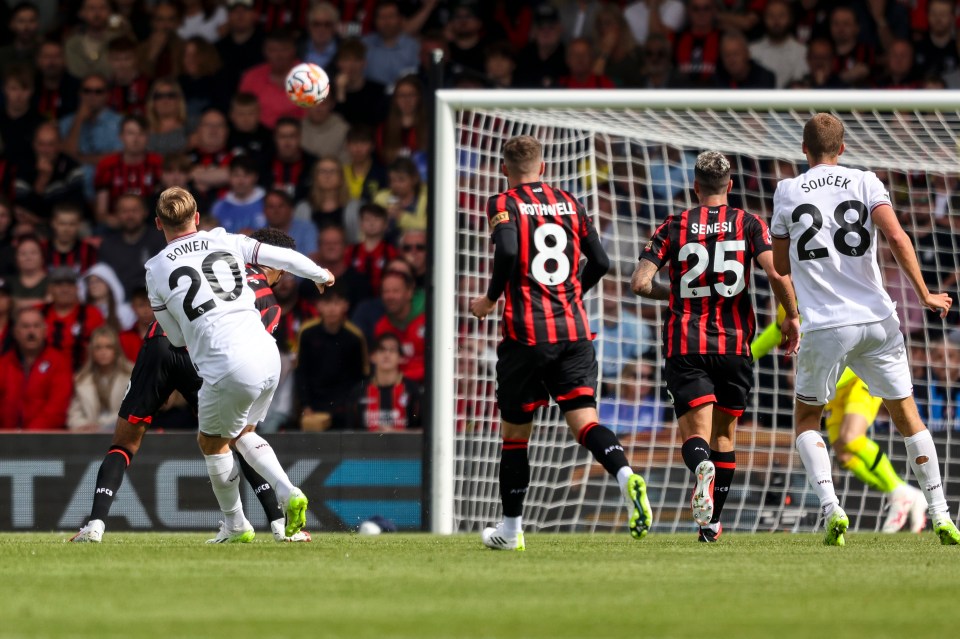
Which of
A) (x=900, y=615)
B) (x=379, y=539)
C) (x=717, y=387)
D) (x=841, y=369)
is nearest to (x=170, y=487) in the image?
(x=379, y=539)

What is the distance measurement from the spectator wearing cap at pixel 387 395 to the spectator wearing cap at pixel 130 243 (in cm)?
286

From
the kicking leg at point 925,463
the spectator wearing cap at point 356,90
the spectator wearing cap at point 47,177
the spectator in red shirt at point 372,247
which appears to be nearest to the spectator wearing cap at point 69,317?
the spectator wearing cap at point 47,177

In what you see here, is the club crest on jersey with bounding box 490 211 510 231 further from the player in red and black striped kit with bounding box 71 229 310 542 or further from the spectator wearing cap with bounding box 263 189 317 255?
the spectator wearing cap with bounding box 263 189 317 255

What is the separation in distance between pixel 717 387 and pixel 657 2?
762 cm

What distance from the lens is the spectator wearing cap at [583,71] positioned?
13.9 m

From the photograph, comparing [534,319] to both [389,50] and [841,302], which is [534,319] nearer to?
[841,302]

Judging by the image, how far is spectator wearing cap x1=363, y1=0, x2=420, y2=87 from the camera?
47.3ft

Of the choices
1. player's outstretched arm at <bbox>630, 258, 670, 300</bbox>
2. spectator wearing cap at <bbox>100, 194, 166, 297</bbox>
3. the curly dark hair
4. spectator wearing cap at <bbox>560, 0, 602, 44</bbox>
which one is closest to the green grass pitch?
player's outstretched arm at <bbox>630, 258, 670, 300</bbox>

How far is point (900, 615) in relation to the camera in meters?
4.44

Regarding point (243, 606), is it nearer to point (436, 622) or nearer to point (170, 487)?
point (436, 622)

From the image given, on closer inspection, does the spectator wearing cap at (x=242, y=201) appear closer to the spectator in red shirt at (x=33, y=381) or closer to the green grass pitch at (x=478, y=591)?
the spectator in red shirt at (x=33, y=381)

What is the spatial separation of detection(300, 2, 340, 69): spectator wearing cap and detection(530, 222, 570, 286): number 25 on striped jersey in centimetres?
784

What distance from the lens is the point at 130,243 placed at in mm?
13453

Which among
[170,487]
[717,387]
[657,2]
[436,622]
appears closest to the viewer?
[436,622]
